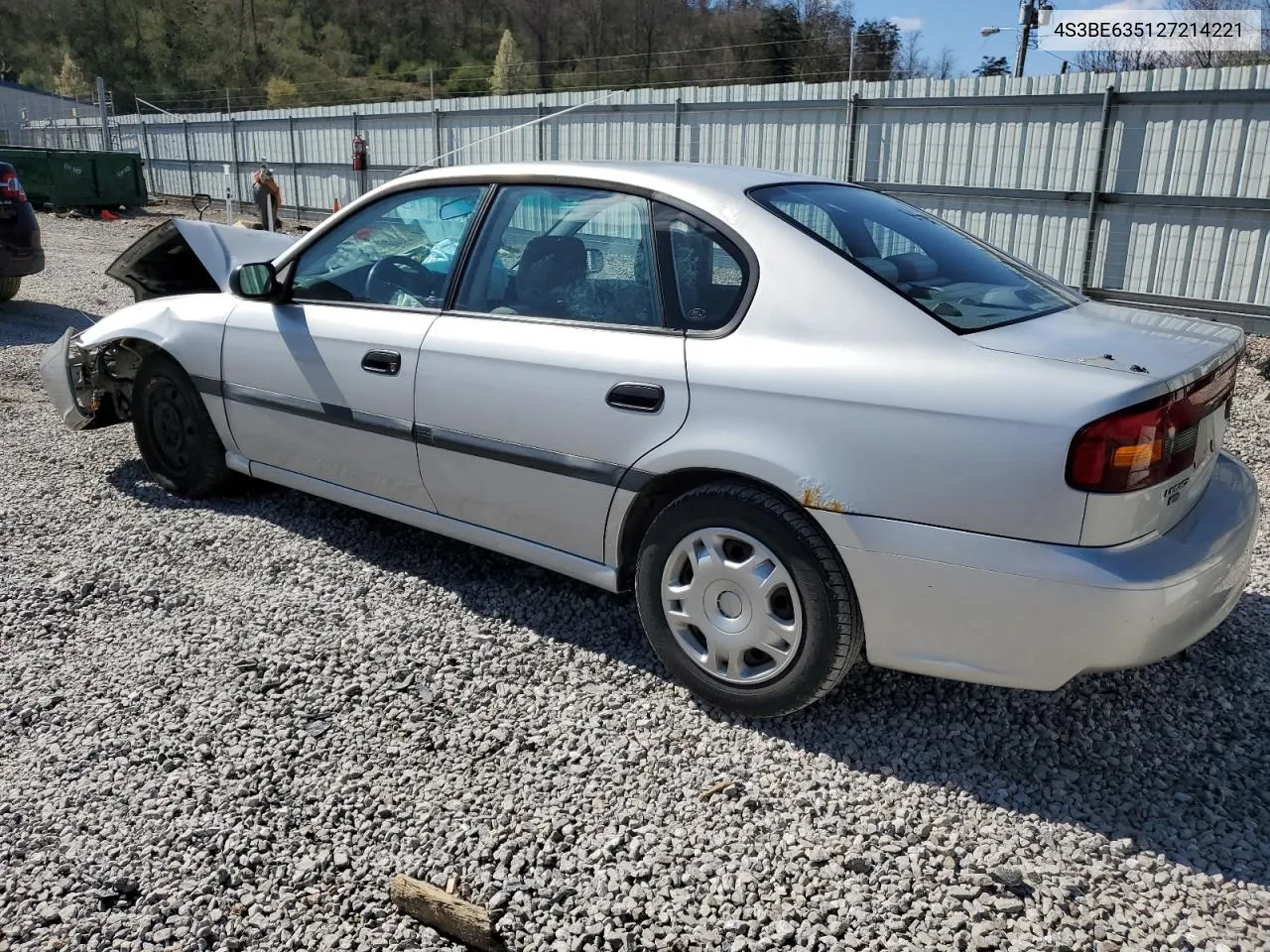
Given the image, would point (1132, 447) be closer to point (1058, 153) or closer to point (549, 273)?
point (549, 273)

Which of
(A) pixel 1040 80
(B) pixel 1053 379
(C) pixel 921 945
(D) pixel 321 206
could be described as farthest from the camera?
(D) pixel 321 206

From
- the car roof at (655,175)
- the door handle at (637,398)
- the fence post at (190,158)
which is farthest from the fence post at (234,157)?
the door handle at (637,398)

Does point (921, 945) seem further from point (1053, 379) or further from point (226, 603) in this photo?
point (226, 603)

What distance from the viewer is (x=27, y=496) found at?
506cm

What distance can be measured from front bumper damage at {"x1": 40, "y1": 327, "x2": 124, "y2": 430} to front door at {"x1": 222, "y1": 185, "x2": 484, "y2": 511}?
1187mm

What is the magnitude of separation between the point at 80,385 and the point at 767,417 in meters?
4.03

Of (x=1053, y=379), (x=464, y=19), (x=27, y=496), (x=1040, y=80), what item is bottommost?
(x=27, y=496)

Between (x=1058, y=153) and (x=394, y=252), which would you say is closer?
(x=394, y=252)

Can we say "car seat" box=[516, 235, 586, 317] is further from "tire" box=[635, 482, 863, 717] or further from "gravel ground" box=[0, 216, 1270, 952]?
"gravel ground" box=[0, 216, 1270, 952]

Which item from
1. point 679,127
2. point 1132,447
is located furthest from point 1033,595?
point 679,127

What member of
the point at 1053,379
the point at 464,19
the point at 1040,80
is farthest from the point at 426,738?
the point at 464,19

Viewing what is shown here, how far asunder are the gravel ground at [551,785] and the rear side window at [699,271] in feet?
4.01

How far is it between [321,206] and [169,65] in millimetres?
63245

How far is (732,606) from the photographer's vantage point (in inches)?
117
